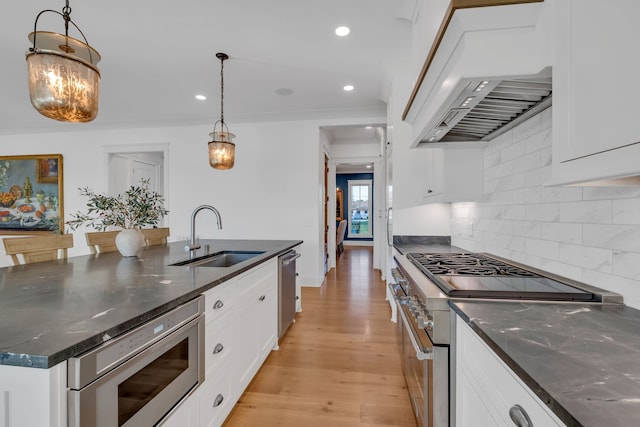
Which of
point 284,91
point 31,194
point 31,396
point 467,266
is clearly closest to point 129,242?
point 31,396

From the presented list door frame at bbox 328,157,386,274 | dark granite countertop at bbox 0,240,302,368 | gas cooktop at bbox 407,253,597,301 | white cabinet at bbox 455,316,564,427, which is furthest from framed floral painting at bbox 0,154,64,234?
white cabinet at bbox 455,316,564,427

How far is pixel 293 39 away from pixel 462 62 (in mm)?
2128

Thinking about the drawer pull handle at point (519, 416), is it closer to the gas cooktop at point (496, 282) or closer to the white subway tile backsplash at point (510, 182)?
the gas cooktop at point (496, 282)

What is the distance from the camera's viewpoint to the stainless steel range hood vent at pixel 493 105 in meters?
1.13

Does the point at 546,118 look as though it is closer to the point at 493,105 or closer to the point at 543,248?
the point at 493,105

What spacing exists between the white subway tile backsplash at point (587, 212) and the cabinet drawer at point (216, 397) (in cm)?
181

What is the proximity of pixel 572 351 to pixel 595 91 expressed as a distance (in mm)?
648

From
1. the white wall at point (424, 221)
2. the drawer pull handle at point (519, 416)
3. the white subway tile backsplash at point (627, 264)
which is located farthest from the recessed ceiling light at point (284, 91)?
the drawer pull handle at point (519, 416)

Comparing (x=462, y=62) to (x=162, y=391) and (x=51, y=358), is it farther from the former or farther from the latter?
(x=162, y=391)

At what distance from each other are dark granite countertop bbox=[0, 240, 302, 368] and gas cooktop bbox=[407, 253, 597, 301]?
109 cm

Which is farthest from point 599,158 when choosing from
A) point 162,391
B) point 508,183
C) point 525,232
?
point 162,391

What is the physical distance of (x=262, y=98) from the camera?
411cm

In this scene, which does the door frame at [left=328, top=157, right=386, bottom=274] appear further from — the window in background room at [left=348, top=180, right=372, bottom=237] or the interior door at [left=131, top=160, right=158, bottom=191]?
the window in background room at [left=348, top=180, right=372, bottom=237]

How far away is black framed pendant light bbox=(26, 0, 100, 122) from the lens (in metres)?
1.42
